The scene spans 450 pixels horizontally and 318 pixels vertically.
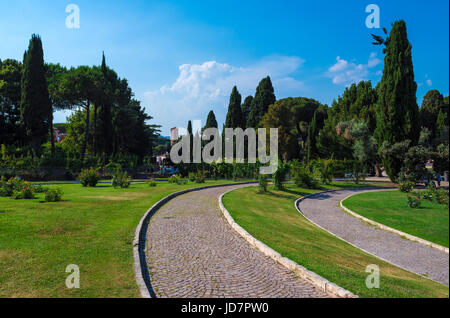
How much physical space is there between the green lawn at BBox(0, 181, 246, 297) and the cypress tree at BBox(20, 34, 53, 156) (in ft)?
89.9

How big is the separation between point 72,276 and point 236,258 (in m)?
3.41

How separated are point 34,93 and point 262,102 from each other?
38397 millimetres

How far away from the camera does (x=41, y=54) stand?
112ft

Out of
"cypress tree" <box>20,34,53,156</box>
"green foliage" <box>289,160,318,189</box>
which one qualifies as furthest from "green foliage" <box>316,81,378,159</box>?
"cypress tree" <box>20,34,53,156</box>

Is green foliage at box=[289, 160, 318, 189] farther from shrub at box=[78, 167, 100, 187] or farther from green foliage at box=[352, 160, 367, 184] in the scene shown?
shrub at box=[78, 167, 100, 187]

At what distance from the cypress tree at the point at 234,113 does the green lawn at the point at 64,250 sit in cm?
4347

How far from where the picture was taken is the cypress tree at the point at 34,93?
3284 centimetres

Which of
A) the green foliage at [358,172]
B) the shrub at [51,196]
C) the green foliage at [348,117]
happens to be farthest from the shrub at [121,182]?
the green foliage at [348,117]

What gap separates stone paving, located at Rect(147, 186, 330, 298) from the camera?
4582 millimetres

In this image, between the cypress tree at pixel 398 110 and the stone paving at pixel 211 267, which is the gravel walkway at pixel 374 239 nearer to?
the stone paving at pixel 211 267

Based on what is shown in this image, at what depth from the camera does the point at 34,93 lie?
33094 millimetres

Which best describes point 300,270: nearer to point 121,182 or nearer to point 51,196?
point 51,196

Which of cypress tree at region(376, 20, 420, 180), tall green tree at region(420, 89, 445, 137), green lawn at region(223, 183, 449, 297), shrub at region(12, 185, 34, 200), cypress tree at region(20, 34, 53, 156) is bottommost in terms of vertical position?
green lawn at region(223, 183, 449, 297)

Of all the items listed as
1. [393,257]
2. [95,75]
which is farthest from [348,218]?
[95,75]
